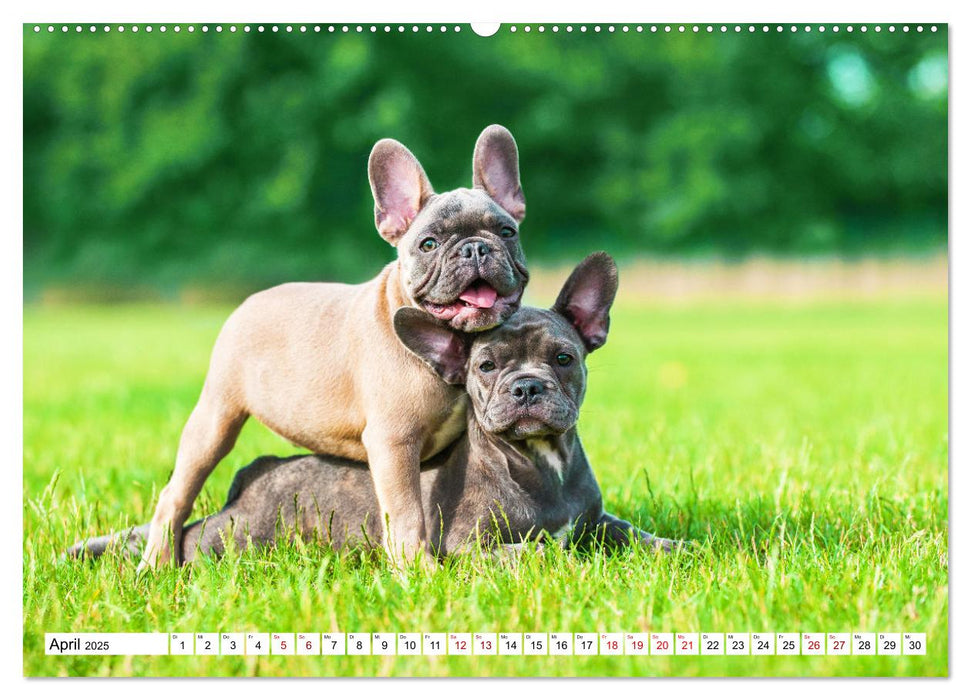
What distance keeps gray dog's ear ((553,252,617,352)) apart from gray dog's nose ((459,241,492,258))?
60cm

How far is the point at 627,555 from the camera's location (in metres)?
3.90

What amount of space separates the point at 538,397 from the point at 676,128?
25.3 feet

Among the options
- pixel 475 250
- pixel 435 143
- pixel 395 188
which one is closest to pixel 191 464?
pixel 395 188

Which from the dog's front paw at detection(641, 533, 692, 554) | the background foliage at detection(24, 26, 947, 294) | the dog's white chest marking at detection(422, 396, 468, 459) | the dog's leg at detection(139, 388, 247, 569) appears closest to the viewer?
the dog's white chest marking at detection(422, 396, 468, 459)

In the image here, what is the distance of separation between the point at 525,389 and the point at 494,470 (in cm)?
40

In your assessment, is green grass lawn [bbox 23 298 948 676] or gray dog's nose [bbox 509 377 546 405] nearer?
green grass lawn [bbox 23 298 948 676]

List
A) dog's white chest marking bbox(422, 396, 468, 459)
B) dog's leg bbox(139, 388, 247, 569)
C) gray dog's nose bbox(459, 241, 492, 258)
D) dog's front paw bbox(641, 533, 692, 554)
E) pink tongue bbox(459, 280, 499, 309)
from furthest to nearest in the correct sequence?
1. dog's leg bbox(139, 388, 247, 569)
2. dog's front paw bbox(641, 533, 692, 554)
3. dog's white chest marking bbox(422, 396, 468, 459)
4. pink tongue bbox(459, 280, 499, 309)
5. gray dog's nose bbox(459, 241, 492, 258)

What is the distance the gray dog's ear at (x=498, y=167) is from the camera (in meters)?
3.92

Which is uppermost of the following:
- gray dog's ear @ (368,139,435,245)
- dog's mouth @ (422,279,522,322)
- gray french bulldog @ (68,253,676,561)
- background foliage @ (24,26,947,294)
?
background foliage @ (24,26,947,294)

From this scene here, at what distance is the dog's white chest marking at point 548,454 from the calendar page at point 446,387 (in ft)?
0.04

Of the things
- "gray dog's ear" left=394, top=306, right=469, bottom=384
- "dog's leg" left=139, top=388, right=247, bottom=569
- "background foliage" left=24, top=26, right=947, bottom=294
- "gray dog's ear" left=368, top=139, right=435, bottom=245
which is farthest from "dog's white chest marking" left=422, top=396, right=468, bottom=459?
"background foliage" left=24, top=26, right=947, bottom=294

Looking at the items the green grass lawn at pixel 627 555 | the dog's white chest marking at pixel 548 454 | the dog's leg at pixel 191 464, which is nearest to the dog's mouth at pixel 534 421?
the dog's white chest marking at pixel 548 454

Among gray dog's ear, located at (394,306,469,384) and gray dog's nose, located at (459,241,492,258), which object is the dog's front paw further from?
gray dog's nose, located at (459,241,492,258)

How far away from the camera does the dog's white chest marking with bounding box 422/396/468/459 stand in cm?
388
